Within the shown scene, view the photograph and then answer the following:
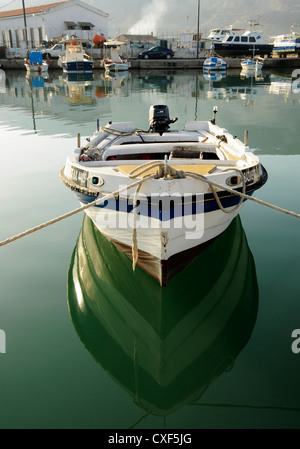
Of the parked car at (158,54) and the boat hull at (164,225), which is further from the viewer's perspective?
the parked car at (158,54)

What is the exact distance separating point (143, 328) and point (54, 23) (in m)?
64.0

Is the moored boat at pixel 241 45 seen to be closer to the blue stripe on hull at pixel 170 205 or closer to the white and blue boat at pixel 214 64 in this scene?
the white and blue boat at pixel 214 64

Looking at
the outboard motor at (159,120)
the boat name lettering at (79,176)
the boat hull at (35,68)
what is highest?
the boat hull at (35,68)

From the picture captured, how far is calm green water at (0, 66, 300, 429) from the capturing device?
155 inches

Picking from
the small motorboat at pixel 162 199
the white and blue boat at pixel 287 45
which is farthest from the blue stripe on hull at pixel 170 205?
the white and blue boat at pixel 287 45

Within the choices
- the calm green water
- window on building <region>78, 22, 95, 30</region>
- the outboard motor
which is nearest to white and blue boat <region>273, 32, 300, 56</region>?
window on building <region>78, 22, 95, 30</region>

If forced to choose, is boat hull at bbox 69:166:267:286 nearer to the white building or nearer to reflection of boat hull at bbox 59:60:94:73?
reflection of boat hull at bbox 59:60:94:73

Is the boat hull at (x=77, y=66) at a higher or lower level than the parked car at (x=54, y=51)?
lower

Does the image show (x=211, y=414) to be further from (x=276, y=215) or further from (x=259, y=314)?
(x=276, y=215)

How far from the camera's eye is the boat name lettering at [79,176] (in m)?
5.96

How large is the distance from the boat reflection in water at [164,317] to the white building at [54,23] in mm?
61327

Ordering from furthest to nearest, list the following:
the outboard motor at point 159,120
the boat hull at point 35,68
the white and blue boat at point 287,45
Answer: the white and blue boat at point 287,45
the boat hull at point 35,68
the outboard motor at point 159,120

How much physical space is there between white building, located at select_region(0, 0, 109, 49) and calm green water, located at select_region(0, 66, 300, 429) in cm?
5797

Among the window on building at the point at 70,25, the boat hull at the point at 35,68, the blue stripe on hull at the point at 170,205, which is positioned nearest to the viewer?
the blue stripe on hull at the point at 170,205
